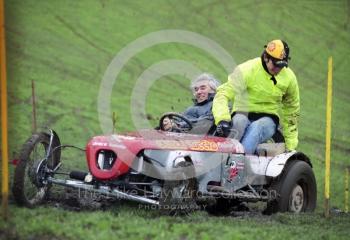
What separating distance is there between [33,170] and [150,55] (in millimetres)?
23719

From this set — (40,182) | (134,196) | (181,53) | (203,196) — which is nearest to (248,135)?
(203,196)

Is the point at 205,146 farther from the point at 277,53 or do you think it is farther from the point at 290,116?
the point at 290,116

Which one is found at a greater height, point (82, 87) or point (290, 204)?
point (82, 87)

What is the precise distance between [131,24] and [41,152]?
85.0ft

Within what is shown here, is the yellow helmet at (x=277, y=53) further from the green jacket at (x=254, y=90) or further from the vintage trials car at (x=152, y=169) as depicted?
the vintage trials car at (x=152, y=169)

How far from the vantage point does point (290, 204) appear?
10930 mm

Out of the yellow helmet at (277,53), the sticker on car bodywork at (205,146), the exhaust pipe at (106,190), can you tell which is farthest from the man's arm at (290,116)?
the exhaust pipe at (106,190)

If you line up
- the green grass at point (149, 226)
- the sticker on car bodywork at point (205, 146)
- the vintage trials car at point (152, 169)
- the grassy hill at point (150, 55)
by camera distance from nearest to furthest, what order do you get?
the green grass at point (149, 226), the vintage trials car at point (152, 169), the sticker on car bodywork at point (205, 146), the grassy hill at point (150, 55)

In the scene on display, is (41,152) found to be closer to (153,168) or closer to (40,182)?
(40,182)

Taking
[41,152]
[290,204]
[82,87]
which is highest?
[82,87]

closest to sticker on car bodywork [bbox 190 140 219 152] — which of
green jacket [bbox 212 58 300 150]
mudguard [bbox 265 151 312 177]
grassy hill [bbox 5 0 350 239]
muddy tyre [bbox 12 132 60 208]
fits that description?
green jacket [bbox 212 58 300 150]

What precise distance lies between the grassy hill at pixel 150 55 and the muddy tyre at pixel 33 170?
642 cm

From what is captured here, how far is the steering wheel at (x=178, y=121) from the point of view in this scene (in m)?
10.1

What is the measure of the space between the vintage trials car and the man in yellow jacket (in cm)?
34
